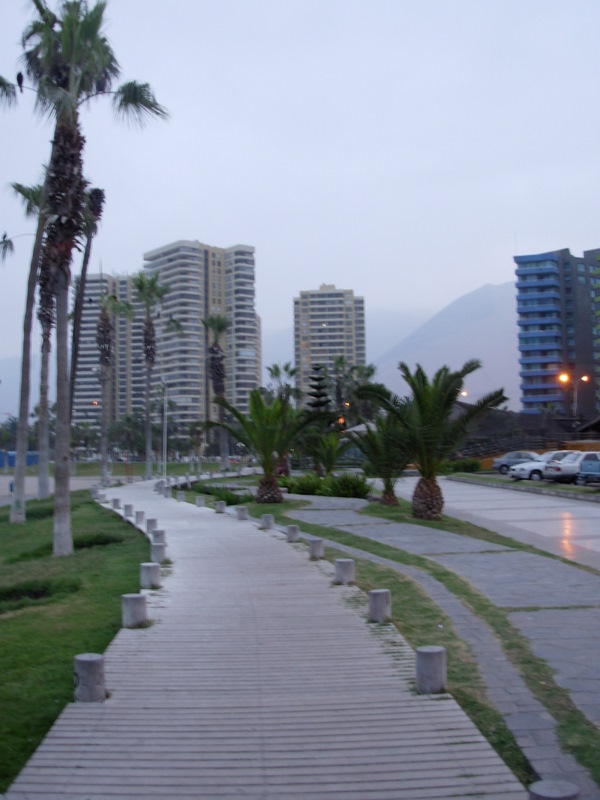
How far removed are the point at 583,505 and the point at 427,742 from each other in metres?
21.1

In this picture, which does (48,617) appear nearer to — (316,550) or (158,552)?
(158,552)

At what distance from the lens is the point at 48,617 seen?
9188mm

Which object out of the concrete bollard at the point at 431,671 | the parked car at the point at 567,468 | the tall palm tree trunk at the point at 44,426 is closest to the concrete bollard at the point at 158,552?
the concrete bollard at the point at 431,671

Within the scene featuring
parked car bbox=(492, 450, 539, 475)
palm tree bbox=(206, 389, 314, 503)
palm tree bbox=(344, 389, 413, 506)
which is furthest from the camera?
parked car bbox=(492, 450, 539, 475)

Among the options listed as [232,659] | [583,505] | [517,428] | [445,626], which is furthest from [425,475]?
[517,428]

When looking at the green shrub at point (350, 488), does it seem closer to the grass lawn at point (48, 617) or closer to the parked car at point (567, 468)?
the grass lawn at point (48, 617)

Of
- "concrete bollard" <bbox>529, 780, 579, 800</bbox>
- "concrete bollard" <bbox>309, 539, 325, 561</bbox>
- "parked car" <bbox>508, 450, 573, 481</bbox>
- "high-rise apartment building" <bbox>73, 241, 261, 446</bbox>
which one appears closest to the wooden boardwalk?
"concrete bollard" <bbox>529, 780, 579, 800</bbox>

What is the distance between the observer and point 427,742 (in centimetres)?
543

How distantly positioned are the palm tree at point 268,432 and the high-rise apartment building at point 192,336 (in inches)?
3939

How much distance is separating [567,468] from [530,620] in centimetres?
2523

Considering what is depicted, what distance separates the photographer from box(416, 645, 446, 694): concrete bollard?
6.30m

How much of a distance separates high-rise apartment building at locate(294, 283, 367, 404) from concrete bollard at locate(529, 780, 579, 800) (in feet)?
531

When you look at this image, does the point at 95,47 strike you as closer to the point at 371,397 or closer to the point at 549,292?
the point at 371,397

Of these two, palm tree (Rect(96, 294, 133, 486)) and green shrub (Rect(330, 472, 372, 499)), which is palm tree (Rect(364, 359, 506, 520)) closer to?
green shrub (Rect(330, 472, 372, 499))
